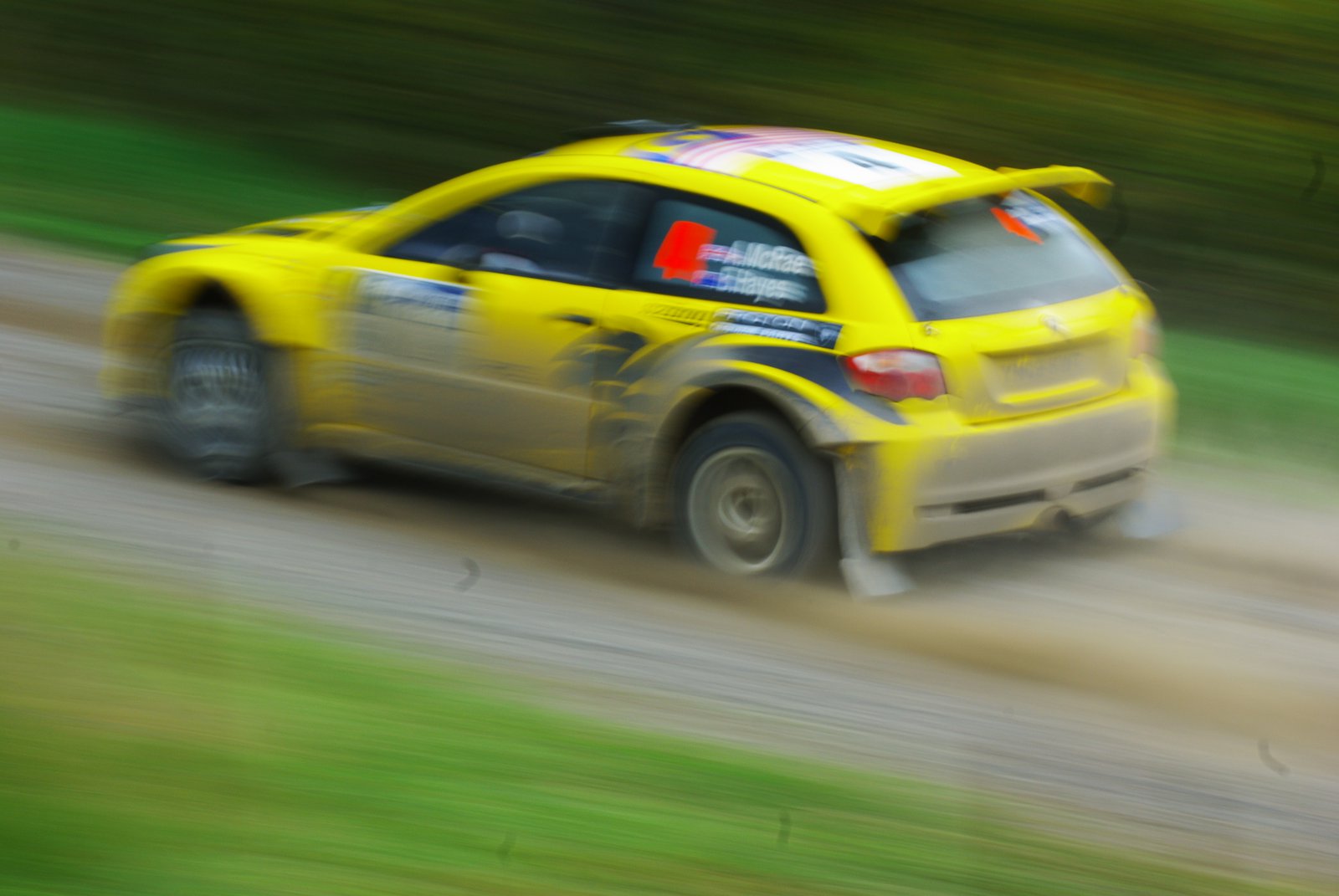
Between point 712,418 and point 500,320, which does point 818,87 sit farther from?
point 712,418

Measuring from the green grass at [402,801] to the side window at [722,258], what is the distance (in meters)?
1.84

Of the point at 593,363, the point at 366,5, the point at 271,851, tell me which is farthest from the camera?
the point at 366,5

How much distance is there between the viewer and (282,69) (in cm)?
1608

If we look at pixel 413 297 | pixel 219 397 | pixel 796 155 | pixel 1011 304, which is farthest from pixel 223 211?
pixel 1011 304

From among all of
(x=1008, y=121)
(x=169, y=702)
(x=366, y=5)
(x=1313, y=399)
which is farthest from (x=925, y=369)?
(x=366, y=5)

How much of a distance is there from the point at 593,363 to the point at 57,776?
2.82 m

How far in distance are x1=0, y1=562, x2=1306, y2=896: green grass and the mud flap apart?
1.40 meters

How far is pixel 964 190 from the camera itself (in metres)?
6.49

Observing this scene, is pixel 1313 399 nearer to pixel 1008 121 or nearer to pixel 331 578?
pixel 1008 121

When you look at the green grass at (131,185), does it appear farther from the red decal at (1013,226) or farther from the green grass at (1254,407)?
the red decal at (1013,226)

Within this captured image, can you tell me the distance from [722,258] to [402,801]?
2765 mm

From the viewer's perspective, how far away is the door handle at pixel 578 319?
261 inches

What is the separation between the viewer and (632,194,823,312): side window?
6348 mm

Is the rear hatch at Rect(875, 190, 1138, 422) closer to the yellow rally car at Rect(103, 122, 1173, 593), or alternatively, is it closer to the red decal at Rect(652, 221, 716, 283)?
the yellow rally car at Rect(103, 122, 1173, 593)
